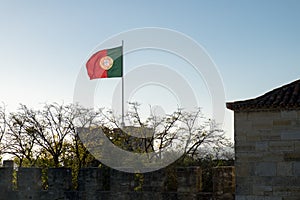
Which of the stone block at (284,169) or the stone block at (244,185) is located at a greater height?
the stone block at (284,169)

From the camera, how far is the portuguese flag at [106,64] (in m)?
20.3

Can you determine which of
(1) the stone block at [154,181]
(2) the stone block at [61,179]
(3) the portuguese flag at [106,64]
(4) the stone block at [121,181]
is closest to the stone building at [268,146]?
(1) the stone block at [154,181]

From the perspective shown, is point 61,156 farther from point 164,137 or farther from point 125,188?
point 125,188

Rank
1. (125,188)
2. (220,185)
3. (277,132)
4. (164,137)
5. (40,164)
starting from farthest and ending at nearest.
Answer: (40,164), (164,137), (125,188), (220,185), (277,132)

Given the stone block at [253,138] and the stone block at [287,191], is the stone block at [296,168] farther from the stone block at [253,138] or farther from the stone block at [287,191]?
the stone block at [253,138]

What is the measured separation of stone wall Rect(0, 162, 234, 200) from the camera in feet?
45.1

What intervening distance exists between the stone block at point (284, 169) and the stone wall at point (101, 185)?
1402mm

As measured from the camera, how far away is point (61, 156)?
21.3 m

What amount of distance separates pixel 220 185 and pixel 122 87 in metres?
7.96

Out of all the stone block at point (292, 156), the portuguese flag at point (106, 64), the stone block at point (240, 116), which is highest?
the portuguese flag at point (106, 64)

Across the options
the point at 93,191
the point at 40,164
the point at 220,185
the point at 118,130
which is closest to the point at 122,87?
the point at 118,130

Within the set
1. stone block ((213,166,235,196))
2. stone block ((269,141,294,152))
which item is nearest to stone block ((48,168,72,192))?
stone block ((213,166,235,196))

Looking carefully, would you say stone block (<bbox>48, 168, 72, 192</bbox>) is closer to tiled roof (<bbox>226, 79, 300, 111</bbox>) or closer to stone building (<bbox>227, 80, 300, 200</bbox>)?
stone building (<bbox>227, 80, 300, 200</bbox>)

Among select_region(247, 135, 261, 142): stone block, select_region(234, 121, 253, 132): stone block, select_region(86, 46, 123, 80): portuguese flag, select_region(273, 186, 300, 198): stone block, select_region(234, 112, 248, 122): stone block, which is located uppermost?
select_region(86, 46, 123, 80): portuguese flag
